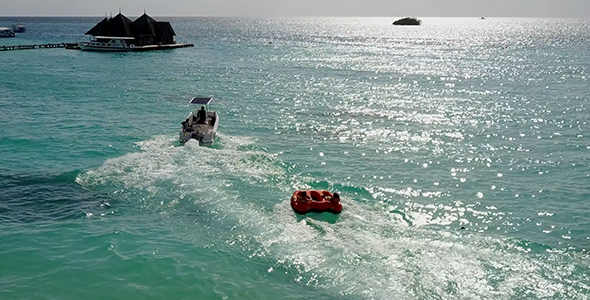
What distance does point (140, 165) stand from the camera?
29.4 meters

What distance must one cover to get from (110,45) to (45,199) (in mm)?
81823

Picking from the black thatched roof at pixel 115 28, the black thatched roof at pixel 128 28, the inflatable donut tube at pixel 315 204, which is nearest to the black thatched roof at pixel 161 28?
the black thatched roof at pixel 128 28

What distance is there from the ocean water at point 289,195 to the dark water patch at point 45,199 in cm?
11

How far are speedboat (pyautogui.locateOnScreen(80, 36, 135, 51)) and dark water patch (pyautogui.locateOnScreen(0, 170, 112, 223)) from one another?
77110 millimetres

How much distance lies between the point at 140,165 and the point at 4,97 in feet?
94.6

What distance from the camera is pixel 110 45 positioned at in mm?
99500

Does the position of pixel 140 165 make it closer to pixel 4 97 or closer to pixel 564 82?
pixel 4 97

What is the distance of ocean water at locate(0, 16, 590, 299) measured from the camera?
18094 millimetres

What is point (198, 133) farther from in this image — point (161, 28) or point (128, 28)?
point (161, 28)

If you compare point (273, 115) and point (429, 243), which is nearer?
point (429, 243)

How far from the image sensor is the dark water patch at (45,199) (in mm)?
22734

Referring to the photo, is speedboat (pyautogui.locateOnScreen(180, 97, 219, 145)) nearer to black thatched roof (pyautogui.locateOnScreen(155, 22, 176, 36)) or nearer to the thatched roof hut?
the thatched roof hut

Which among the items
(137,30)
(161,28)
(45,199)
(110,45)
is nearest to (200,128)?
(45,199)

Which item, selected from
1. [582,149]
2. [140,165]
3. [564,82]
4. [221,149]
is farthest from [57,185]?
[564,82]
